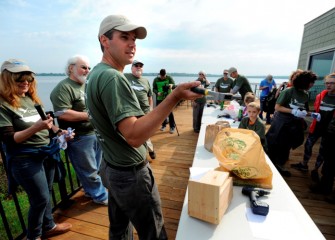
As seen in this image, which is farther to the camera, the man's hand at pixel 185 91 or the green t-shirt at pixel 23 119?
the green t-shirt at pixel 23 119

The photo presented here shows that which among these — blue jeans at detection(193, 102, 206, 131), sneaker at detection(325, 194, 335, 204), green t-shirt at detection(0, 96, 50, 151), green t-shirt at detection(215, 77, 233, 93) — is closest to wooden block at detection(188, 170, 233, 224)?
green t-shirt at detection(0, 96, 50, 151)

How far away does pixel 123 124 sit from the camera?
0.87m

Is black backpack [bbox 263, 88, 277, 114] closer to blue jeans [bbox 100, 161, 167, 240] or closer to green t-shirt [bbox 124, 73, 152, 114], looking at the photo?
green t-shirt [bbox 124, 73, 152, 114]

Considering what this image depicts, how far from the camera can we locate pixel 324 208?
2.56 meters

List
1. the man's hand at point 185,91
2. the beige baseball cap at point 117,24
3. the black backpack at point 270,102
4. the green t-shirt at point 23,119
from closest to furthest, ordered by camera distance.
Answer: the man's hand at point 185,91 → the beige baseball cap at point 117,24 → the green t-shirt at point 23,119 → the black backpack at point 270,102

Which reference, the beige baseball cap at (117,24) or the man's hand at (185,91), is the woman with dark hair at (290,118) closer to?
the man's hand at (185,91)

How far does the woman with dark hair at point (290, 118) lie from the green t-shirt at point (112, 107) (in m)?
2.81

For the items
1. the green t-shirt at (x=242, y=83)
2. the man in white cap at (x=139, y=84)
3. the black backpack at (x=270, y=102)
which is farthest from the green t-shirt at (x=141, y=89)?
the black backpack at (x=270, y=102)

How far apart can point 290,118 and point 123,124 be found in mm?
3148

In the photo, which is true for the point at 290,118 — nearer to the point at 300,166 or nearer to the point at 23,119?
the point at 300,166

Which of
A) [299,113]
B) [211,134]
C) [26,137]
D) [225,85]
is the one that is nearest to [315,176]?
[299,113]

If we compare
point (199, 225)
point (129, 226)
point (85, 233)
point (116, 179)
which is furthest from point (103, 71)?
point (85, 233)

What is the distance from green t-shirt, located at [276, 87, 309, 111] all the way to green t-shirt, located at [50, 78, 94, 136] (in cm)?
296

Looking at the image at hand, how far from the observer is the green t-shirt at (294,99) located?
9.95 ft
